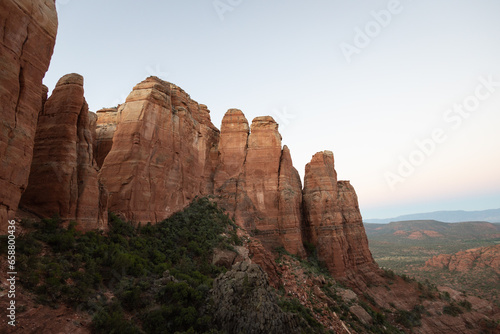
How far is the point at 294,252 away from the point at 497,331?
28290 mm

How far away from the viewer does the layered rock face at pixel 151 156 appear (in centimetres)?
2375

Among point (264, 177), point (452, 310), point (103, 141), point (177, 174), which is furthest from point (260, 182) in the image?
point (452, 310)

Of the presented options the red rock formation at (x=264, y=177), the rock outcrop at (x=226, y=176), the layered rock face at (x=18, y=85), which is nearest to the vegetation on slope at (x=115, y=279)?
the layered rock face at (x=18, y=85)

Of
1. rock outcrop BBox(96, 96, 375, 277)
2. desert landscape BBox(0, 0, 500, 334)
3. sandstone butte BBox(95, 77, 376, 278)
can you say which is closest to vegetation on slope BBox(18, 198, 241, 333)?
desert landscape BBox(0, 0, 500, 334)

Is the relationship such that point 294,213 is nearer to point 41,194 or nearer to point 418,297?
point 418,297

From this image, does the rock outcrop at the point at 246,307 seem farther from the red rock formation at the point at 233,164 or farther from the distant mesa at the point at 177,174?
the red rock formation at the point at 233,164

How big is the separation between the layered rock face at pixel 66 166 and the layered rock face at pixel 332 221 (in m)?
29.8

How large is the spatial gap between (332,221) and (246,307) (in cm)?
2724

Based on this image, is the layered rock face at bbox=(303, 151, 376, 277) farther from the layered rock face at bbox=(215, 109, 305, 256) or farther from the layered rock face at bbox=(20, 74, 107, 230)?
the layered rock face at bbox=(20, 74, 107, 230)

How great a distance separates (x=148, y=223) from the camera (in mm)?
24094

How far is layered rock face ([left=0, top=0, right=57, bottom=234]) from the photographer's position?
11727mm

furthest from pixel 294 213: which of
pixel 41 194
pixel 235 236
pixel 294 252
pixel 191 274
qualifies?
pixel 41 194

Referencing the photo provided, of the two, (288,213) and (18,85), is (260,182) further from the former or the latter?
(18,85)

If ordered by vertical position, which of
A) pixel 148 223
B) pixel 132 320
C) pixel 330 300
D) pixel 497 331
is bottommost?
pixel 497 331
